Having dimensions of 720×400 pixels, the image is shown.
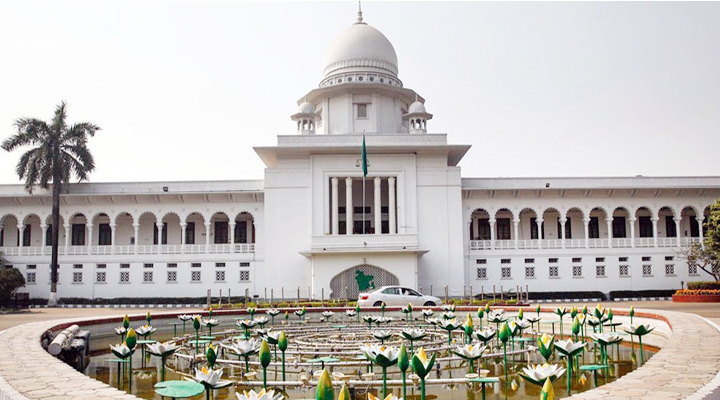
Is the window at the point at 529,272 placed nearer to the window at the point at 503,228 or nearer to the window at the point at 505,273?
the window at the point at 505,273

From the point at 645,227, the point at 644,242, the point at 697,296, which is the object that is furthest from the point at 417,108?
the point at 697,296

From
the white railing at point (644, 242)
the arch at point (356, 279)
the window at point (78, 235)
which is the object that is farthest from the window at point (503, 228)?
the window at point (78, 235)

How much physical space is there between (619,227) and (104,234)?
32.7 metres

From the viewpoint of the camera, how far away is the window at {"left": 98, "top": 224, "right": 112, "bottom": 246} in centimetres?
4162

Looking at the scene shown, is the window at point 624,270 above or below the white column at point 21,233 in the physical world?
below

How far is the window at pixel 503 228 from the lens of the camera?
41781 mm

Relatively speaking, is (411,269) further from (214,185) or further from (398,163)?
(214,185)

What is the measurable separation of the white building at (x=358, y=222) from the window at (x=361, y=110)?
0.06m

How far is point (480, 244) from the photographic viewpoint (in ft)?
129

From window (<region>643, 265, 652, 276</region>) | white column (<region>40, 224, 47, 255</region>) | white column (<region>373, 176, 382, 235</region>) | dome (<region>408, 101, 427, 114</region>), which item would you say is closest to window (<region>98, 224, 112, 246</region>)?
white column (<region>40, 224, 47, 255</region>)

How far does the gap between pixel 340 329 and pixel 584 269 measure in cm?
2522

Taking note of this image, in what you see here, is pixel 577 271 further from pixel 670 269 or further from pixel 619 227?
pixel 670 269

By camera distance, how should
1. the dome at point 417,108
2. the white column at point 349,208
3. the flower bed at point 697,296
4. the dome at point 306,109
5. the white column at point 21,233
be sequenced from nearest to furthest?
the flower bed at point 697,296
the white column at point 349,208
the white column at point 21,233
the dome at point 306,109
the dome at point 417,108

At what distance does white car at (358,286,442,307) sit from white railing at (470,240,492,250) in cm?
1259
